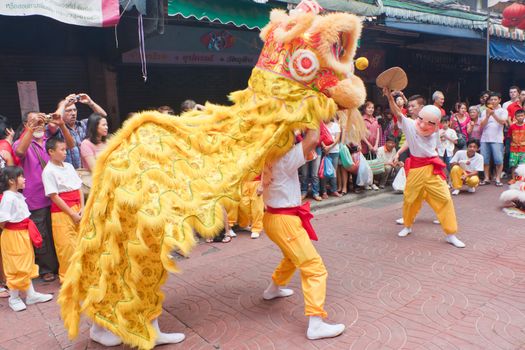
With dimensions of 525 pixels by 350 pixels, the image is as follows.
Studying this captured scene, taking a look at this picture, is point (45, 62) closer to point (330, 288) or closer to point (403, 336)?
point (330, 288)

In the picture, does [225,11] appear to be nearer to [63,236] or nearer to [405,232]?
[63,236]

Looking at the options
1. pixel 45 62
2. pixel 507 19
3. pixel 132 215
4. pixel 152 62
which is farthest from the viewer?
pixel 507 19

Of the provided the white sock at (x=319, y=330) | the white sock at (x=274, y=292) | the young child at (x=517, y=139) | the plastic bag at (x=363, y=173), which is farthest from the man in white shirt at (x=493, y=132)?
the white sock at (x=319, y=330)

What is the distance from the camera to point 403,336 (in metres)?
3.19

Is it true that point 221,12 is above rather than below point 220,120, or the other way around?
above

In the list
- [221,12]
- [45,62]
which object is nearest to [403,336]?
[221,12]

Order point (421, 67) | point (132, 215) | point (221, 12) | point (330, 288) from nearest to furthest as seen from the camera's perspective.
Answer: point (132, 215), point (330, 288), point (221, 12), point (421, 67)

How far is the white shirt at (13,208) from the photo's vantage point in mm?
3930

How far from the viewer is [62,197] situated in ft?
14.2

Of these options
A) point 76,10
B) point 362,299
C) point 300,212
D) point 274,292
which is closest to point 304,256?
point 300,212

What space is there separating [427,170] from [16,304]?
4763 millimetres

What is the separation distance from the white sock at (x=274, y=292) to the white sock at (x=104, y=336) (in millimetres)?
1325

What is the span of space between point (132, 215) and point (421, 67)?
41.0ft

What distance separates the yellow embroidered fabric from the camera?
8.82 ft
